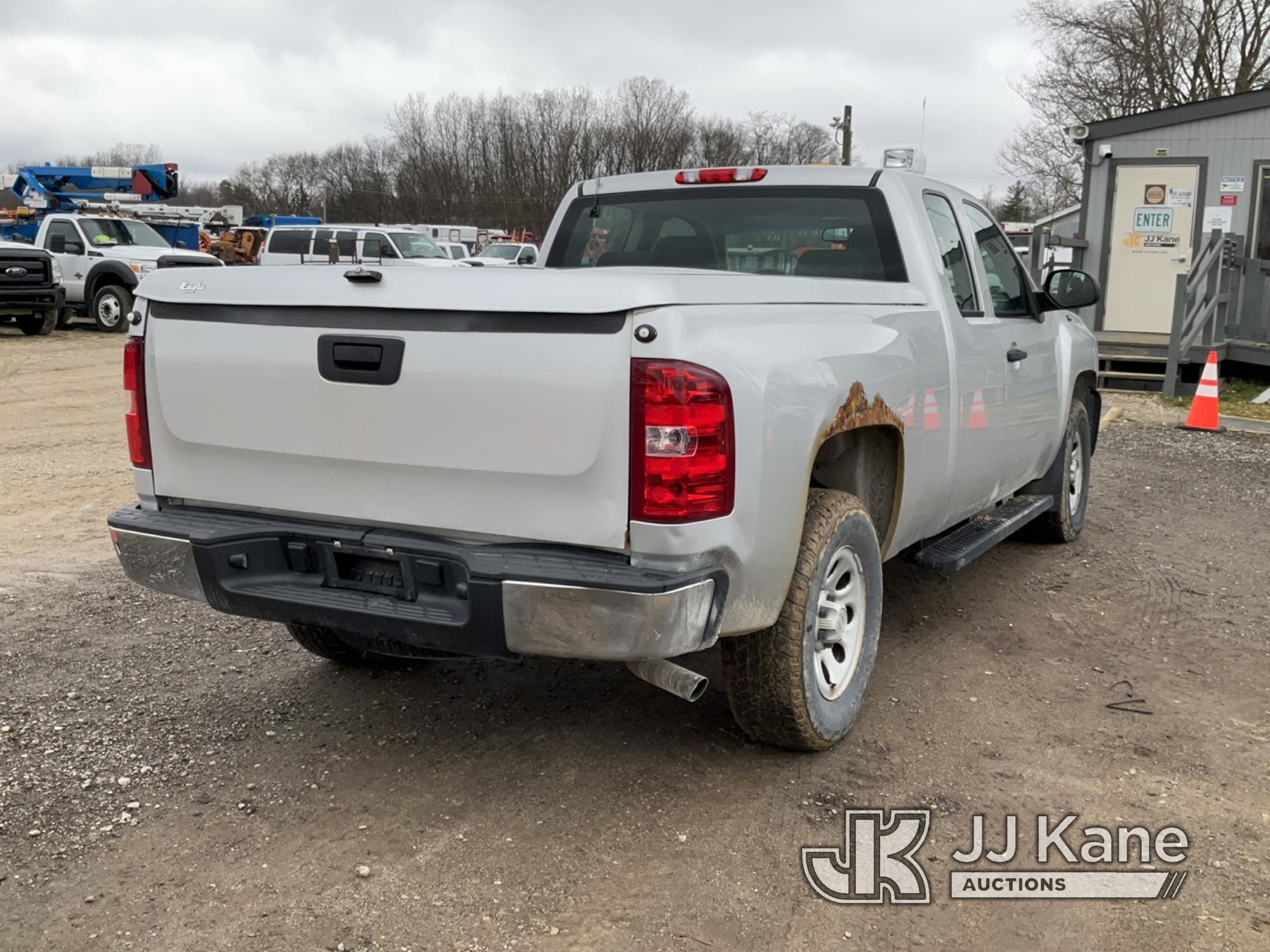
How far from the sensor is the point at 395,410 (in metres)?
3.23

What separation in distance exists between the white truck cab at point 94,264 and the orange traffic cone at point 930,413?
60.2ft

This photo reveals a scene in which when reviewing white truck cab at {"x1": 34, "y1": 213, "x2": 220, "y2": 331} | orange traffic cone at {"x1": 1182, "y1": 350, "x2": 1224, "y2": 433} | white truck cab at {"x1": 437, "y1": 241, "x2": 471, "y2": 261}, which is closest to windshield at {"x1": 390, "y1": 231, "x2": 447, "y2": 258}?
white truck cab at {"x1": 437, "y1": 241, "x2": 471, "y2": 261}

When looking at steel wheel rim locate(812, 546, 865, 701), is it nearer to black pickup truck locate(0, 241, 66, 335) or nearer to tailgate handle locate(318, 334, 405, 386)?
tailgate handle locate(318, 334, 405, 386)

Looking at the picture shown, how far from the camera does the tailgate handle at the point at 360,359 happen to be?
322 cm

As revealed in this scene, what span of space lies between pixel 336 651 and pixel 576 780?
137 cm

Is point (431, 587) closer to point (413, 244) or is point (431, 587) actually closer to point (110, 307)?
point (110, 307)

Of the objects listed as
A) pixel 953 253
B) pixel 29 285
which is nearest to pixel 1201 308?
pixel 953 253

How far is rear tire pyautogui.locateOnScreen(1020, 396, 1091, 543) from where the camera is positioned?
20.7 ft

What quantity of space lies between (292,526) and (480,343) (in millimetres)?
833

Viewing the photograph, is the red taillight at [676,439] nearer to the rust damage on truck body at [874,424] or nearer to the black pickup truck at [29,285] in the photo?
the rust damage on truck body at [874,424]

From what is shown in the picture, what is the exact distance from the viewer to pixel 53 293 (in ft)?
61.6

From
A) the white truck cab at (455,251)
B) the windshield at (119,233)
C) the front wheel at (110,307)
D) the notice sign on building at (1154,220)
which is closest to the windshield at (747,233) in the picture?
the notice sign on building at (1154,220)

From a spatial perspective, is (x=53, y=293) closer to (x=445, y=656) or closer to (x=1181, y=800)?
(x=445, y=656)

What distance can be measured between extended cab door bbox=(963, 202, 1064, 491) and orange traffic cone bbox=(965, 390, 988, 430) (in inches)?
9.7
